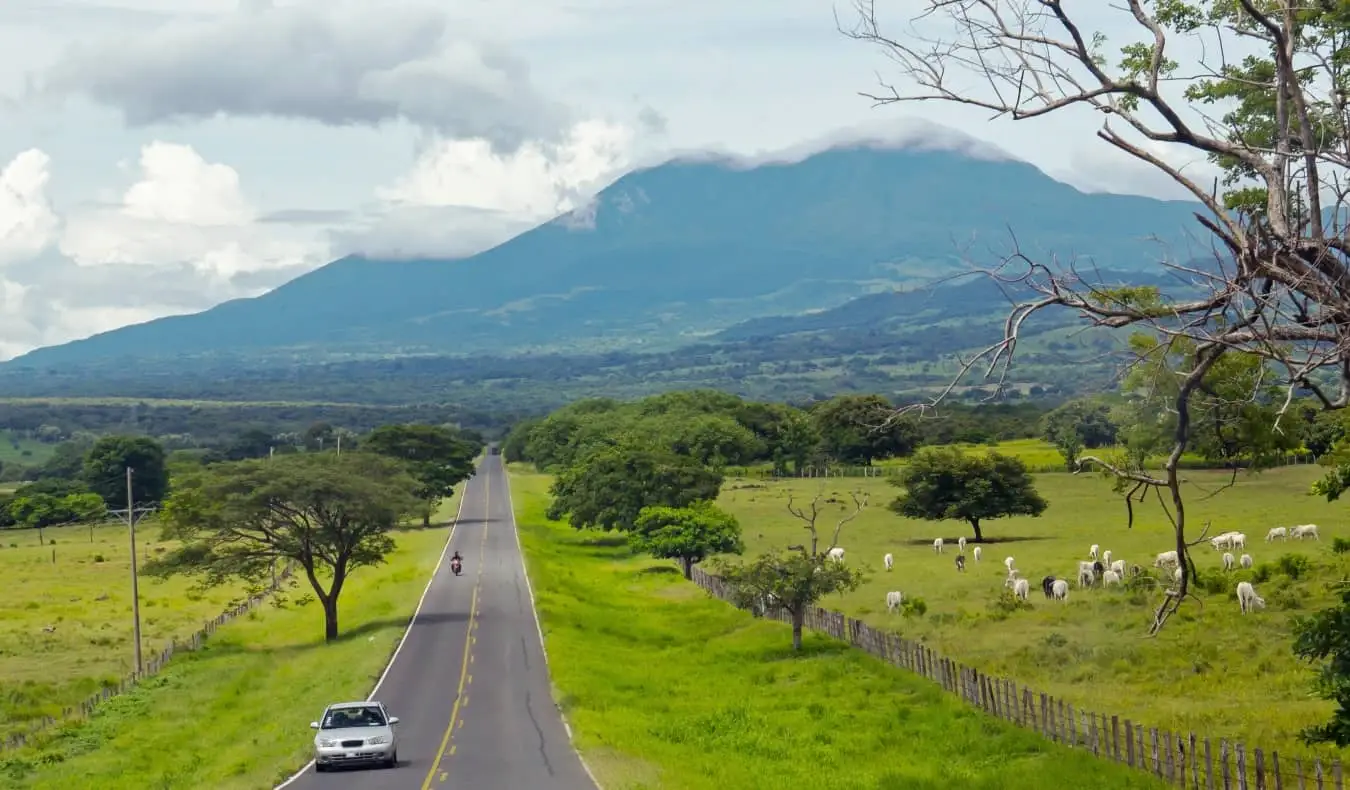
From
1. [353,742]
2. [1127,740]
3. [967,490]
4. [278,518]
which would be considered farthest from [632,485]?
[1127,740]

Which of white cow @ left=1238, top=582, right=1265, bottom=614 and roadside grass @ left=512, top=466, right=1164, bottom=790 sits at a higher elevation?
white cow @ left=1238, top=582, right=1265, bottom=614

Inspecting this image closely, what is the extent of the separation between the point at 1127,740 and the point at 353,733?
15664 mm

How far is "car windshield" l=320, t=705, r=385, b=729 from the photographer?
31922 millimetres

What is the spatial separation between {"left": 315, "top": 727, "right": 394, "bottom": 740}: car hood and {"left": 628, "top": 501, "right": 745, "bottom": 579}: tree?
4935cm

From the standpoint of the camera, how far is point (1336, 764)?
20.4 meters

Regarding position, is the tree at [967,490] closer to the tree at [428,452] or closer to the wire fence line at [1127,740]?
the wire fence line at [1127,740]

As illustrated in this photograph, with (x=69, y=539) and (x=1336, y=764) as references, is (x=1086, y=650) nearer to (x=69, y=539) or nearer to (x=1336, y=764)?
(x=1336, y=764)

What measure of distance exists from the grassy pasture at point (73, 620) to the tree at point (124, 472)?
31543 millimetres

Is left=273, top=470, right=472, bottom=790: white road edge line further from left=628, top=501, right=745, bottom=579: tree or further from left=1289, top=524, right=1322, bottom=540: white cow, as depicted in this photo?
left=1289, top=524, right=1322, bottom=540: white cow

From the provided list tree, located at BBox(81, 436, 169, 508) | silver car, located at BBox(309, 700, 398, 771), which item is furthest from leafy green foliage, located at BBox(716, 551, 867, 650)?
tree, located at BBox(81, 436, 169, 508)

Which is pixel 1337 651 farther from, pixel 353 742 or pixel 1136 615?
pixel 1136 615

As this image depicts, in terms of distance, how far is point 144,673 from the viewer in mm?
52594

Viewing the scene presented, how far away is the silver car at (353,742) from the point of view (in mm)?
30750

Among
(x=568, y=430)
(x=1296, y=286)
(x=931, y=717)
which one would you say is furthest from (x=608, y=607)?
(x=568, y=430)
